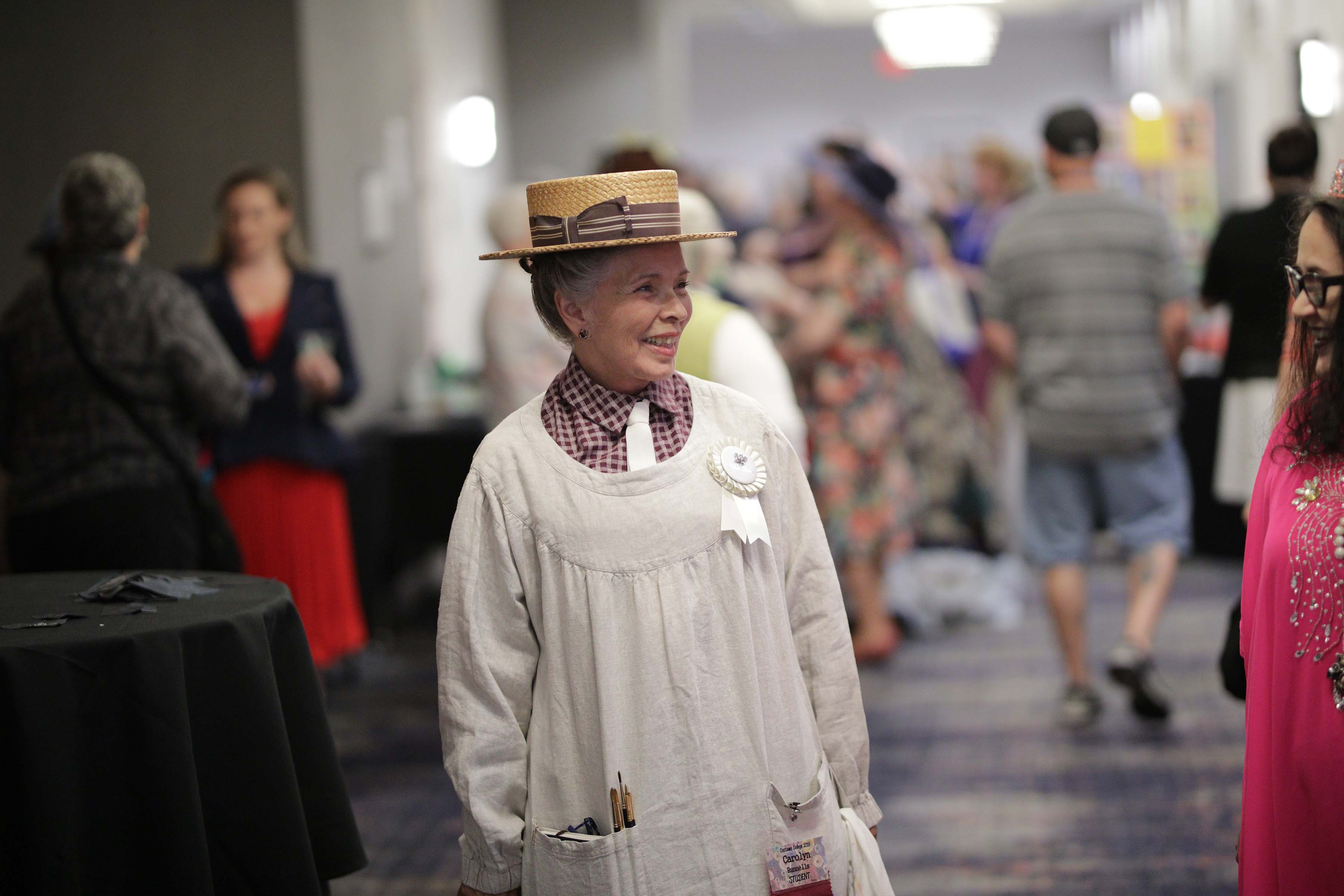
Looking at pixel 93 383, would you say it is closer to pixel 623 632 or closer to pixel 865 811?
pixel 623 632

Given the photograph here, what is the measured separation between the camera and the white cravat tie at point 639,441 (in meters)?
1.86

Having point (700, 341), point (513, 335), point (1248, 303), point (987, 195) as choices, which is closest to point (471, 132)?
point (987, 195)

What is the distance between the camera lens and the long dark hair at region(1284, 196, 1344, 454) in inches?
67.1

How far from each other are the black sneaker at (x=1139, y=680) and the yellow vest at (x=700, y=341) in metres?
1.95

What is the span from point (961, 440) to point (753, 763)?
4.66 meters

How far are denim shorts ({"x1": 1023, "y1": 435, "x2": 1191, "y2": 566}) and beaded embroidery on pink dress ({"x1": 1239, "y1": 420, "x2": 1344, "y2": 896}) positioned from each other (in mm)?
2637

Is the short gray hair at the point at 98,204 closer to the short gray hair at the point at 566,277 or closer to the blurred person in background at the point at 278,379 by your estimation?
the blurred person in background at the point at 278,379

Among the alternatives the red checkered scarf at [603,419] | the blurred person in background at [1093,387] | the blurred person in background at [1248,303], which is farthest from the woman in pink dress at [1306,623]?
the blurred person in background at [1248,303]

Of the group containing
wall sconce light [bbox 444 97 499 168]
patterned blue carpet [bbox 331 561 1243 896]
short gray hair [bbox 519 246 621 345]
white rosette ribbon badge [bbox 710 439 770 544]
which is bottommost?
patterned blue carpet [bbox 331 561 1243 896]

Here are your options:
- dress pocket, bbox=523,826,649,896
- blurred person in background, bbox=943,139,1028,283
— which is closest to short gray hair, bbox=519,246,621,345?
dress pocket, bbox=523,826,649,896

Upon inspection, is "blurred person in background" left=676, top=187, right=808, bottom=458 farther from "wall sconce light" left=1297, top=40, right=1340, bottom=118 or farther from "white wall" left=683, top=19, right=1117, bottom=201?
"white wall" left=683, top=19, right=1117, bottom=201

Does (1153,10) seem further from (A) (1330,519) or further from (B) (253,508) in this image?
(A) (1330,519)

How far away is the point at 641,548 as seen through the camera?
1815 mm

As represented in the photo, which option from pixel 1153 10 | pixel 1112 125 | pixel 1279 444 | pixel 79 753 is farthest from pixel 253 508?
pixel 1153 10
